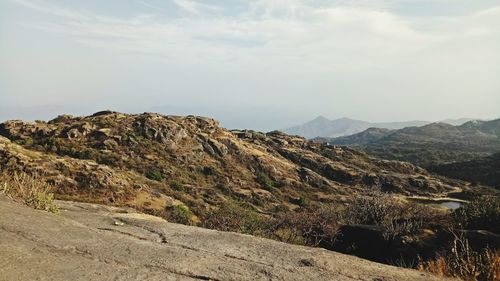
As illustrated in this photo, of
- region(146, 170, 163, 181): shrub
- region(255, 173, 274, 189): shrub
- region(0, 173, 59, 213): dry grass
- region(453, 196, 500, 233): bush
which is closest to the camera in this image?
region(0, 173, 59, 213): dry grass

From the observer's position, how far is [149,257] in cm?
652

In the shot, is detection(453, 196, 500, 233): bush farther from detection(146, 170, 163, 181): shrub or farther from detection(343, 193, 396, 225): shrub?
detection(146, 170, 163, 181): shrub

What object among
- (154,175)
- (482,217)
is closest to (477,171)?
(154,175)

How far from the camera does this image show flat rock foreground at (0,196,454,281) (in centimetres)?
577

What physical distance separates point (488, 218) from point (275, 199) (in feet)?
143

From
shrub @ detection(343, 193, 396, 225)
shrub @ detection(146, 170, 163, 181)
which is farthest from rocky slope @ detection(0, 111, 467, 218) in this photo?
shrub @ detection(343, 193, 396, 225)

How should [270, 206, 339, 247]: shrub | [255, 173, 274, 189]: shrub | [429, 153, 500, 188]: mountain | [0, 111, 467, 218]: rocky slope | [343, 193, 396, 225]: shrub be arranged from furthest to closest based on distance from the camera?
[429, 153, 500, 188]: mountain, [255, 173, 274, 189]: shrub, [0, 111, 467, 218]: rocky slope, [343, 193, 396, 225]: shrub, [270, 206, 339, 247]: shrub

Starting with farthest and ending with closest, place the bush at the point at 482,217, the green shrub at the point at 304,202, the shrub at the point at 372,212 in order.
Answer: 1. the green shrub at the point at 304,202
2. the shrub at the point at 372,212
3. the bush at the point at 482,217

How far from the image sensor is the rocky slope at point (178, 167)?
37250 millimetres

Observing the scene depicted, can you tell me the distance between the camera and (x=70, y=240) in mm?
6887

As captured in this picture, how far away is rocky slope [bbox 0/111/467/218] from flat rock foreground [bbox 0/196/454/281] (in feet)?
86.4

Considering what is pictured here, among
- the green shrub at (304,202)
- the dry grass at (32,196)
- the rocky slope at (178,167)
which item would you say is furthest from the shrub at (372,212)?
the green shrub at (304,202)

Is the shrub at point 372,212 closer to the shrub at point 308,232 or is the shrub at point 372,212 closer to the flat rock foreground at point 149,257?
the shrub at point 308,232

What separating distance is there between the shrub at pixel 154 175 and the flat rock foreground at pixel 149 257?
41.9m
